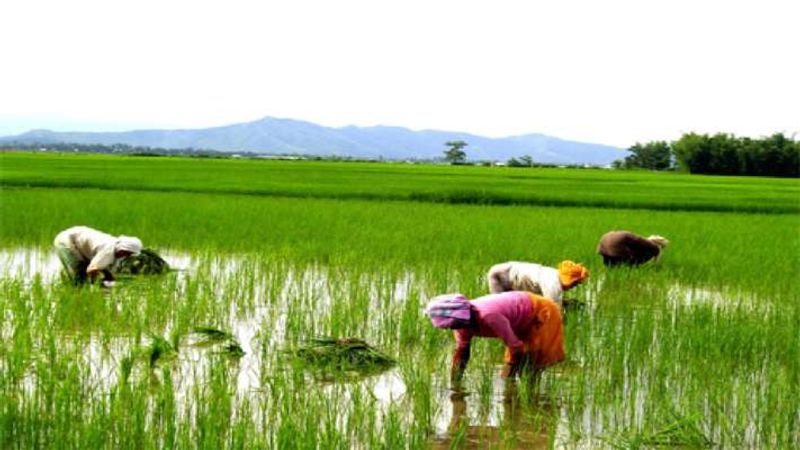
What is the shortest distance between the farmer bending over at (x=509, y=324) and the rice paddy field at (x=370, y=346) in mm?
111

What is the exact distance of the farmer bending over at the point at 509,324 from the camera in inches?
152

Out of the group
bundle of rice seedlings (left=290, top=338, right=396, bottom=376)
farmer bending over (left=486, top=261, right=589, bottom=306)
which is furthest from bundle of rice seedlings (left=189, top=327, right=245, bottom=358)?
farmer bending over (left=486, top=261, right=589, bottom=306)

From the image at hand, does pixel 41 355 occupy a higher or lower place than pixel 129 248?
lower

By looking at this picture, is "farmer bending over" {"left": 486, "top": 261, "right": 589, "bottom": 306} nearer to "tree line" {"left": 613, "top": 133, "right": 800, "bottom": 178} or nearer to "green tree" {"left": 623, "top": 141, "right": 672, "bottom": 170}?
"tree line" {"left": 613, "top": 133, "right": 800, "bottom": 178}

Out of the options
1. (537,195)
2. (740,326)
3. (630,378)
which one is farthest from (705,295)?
(537,195)

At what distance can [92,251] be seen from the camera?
6012 millimetres

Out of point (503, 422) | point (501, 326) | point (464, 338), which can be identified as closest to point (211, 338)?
point (464, 338)

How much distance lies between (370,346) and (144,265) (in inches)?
121

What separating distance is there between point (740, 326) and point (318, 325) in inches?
103

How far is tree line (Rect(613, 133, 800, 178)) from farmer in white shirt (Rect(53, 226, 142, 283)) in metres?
44.5

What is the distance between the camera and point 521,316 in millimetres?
4148

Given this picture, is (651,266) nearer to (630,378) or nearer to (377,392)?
(630,378)

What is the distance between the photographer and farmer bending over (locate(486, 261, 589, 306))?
474cm

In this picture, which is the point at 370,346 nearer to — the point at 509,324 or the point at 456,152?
the point at 509,324
